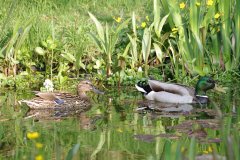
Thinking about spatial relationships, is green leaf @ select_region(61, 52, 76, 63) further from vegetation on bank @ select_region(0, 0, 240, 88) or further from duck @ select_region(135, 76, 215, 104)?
duck @ select_region(135, 76, 215, 104)

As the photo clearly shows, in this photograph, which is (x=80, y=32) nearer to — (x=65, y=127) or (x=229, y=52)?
(x=229, y=52)

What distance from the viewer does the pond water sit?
293 inches

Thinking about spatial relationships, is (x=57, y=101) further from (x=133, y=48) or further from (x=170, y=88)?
(x=133, y=48)

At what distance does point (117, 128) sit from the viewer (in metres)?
8.54

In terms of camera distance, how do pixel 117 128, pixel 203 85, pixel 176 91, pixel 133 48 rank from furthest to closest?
1. pixel 133 48
2. pixel 203 85
3. pixel 176 91
4. pixel 117 128

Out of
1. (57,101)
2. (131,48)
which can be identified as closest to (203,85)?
(131,48)

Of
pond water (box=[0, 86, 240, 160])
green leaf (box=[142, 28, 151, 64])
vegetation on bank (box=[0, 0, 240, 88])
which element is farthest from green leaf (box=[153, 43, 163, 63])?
pond water (box=[0, 86, 240, 160])

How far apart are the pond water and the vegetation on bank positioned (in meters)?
0.82

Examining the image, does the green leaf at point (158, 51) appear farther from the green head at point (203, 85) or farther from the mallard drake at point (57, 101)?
the mallard drake at point (57, 101)

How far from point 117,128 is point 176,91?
2.18m

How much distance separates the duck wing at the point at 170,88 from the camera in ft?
34.7

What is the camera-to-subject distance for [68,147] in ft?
25.1

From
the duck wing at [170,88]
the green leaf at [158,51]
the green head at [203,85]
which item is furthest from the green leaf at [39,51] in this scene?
the green head at [203,85]

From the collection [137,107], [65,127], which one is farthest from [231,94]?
[65,127]
